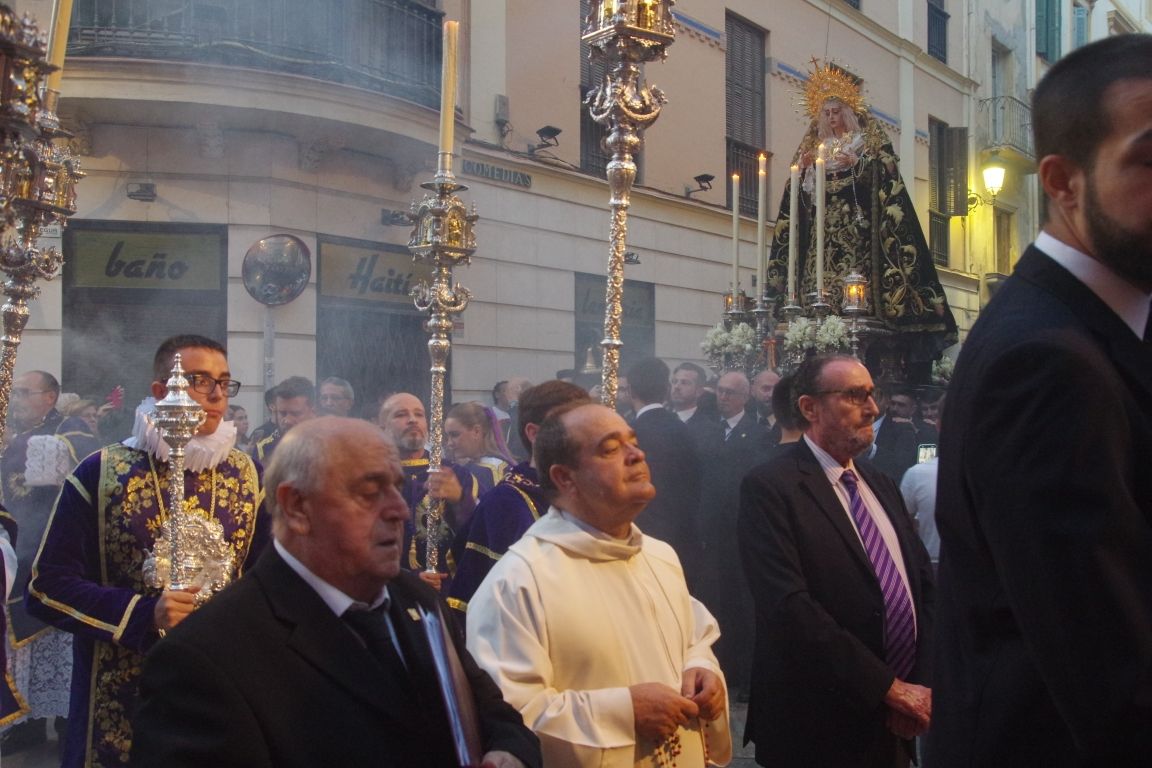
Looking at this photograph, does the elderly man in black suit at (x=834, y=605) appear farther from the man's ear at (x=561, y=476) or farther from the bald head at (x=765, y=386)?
the bald head at (x=765, y=386)

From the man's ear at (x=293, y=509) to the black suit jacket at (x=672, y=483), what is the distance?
13.9ft

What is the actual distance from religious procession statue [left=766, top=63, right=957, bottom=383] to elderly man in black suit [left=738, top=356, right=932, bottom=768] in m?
5.30

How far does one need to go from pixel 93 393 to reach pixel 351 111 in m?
3.64

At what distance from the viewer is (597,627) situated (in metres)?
3.07

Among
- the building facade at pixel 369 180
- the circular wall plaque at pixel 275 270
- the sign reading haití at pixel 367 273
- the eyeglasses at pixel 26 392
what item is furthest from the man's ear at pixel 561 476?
the sign reading haití at pixel 367 273

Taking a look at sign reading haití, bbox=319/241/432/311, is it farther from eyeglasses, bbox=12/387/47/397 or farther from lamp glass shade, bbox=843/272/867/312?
lamp glass shade, bbox=843/272/867/312

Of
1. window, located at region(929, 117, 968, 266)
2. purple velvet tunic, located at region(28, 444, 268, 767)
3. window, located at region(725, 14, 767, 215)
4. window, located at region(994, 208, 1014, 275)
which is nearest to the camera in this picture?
purple velvet tunic, located at region(28, 444, 268, 767)

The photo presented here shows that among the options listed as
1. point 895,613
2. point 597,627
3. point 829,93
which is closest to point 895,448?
point 829,93

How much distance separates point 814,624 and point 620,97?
195 centimetres

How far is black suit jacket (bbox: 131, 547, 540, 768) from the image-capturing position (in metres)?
2.07

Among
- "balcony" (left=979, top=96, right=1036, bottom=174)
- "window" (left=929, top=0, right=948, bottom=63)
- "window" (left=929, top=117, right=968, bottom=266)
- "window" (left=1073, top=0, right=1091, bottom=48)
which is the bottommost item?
"window" (left=929, top=117, right=968, bottom=266)

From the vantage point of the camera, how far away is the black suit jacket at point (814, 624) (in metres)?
3.65

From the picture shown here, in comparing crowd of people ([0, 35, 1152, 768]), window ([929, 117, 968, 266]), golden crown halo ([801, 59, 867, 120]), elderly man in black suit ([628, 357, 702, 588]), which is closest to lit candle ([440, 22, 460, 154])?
crowd of people ([0, 35, 1152, 768])

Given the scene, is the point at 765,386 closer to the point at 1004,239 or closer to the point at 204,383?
the point at 204,383
